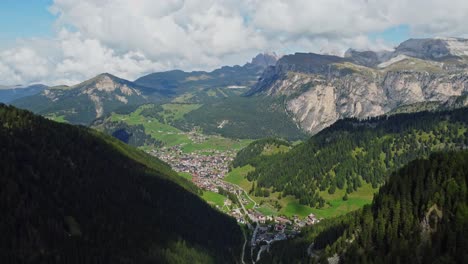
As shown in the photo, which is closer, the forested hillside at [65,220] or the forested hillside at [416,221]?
the forested hillside at [416,221]

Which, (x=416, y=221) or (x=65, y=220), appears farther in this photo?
(x=65, y=220)

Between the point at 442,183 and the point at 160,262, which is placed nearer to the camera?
the point at 442,183

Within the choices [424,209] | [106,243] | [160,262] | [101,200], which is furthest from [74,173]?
[424,209]

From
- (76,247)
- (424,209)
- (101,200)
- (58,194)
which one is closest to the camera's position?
(424,209)

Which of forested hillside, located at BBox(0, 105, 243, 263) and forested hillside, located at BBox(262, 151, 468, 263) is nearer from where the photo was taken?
forested hillside, located at BBox(262, 151, 468, 263)

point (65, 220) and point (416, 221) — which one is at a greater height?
point (416, 221)

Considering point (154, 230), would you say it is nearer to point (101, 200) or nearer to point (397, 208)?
point (101, 200)

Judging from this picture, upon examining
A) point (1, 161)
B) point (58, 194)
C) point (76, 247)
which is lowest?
point (76, 247)

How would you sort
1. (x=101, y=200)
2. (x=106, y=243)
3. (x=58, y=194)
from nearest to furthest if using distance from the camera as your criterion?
(x=106, y=243) → (x=58, y=194) → (x=101, y=200)
